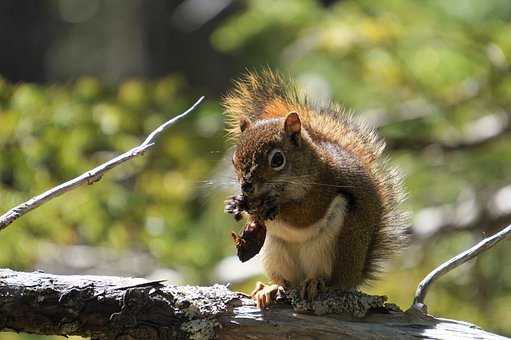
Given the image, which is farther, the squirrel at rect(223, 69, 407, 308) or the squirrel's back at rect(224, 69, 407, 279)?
the squirrel's back at rect(224, 69, 407, 279)

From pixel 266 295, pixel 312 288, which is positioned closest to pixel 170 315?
pixel 266 295

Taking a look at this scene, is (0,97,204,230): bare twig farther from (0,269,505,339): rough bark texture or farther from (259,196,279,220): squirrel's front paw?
(259,196,279,220): squirrel's front paw

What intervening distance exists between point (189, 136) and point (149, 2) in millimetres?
4448

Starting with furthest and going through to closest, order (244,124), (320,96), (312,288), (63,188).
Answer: (320,96) → (244,124) → (312,288) → (63,188)

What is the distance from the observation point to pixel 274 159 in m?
2.52

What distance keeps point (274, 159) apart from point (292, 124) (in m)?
0.13

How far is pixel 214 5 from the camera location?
749 centimetres

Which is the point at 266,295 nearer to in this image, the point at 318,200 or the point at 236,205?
the point at 236,205

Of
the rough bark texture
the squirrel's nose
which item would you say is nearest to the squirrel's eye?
the squirrel's nose

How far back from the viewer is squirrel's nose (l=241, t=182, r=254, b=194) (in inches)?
93.0

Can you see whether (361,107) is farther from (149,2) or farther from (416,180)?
(149,2)

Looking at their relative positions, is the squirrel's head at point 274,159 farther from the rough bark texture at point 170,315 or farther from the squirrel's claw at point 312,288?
the rough bark texture at point 170,315

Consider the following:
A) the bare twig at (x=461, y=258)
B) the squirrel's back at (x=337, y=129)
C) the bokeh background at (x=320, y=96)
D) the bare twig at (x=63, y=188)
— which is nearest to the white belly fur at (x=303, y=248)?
the squirrel's back at (x=337, y=129)

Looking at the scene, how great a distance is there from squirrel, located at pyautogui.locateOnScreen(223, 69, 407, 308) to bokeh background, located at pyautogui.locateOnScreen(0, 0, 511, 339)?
3.79 feet
